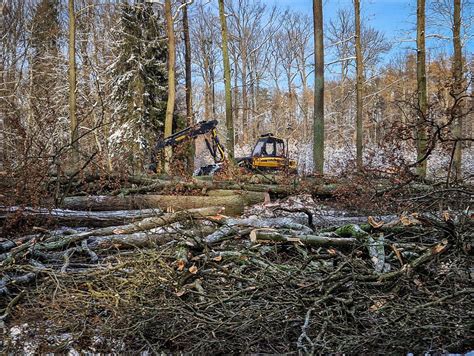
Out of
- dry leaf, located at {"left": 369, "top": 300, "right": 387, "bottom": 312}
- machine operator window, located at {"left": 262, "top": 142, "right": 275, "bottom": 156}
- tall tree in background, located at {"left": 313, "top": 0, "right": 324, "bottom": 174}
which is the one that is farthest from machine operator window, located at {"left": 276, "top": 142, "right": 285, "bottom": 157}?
dry leaf, located at {"left": 369, "top": 300, "right": 387, "bottom": 312}

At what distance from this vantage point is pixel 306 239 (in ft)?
15.3

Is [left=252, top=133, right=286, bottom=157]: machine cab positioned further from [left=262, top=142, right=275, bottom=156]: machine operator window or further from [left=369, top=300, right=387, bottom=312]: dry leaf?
[left=369, top=300, right=387, bottom=312]: dry leaf

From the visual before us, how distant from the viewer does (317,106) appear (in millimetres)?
12883

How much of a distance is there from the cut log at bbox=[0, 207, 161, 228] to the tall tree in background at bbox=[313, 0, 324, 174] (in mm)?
7585

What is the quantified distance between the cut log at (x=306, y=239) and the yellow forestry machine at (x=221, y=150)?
9120mm

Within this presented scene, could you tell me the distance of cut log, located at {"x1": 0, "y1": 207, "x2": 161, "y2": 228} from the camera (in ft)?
20.9

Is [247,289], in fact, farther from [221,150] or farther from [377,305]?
[221,150]

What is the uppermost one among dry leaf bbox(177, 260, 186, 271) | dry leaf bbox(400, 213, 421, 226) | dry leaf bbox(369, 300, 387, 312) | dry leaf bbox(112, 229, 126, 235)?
dry leaf bbox(400, 213, 421, 226)

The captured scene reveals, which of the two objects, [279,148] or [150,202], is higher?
[279,148]

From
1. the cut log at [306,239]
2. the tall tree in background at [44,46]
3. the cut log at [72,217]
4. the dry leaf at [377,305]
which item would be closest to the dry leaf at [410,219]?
the cut log at [306,239]

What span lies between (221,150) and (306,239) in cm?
1019

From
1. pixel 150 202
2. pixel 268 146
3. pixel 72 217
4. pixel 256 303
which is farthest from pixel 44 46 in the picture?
pixel 256 303

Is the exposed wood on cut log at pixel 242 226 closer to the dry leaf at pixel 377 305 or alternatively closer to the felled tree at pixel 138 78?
the dry leaf at pixel 377 305

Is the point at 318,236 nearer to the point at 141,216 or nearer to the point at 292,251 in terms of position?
the point at 292,251
